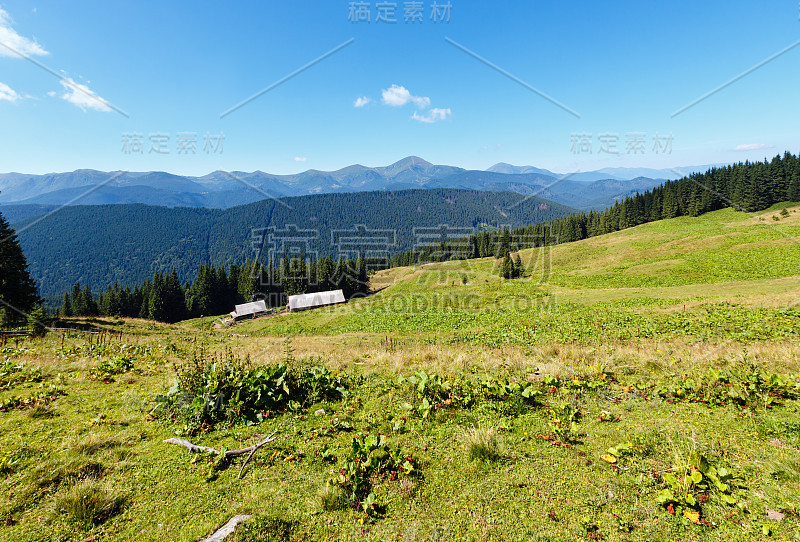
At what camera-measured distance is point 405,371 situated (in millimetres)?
10547

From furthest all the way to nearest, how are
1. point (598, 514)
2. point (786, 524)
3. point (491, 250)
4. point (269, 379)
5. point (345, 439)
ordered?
point (491, 250), point (269, 379), point (345, 439), point (598, 514), point (786, 524)

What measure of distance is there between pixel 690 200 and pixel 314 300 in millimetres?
97929

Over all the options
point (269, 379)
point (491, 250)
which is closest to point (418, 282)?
point (491, 250)

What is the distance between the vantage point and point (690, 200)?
82375 millimetres

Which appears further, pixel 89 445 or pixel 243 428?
pixel 243 428

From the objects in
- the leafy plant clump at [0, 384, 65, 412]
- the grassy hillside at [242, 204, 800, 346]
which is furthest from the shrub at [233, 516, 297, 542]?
the grassy hillside at [242, 204, 800, 346]

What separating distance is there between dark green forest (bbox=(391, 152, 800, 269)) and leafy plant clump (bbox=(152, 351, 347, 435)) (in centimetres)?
8735

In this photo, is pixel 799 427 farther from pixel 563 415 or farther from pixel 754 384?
pixel 563 415

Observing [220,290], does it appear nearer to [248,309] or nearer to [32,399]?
[248,309]

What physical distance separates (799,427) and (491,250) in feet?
367

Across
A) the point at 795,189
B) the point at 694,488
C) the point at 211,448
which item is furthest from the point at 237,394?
the point at 795,189

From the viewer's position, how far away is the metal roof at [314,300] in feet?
219

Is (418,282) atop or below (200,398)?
below

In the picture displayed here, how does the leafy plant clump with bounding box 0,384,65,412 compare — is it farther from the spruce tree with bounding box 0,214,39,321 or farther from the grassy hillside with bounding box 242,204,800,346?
the spruce tree with bounding box 0,214,39,321
